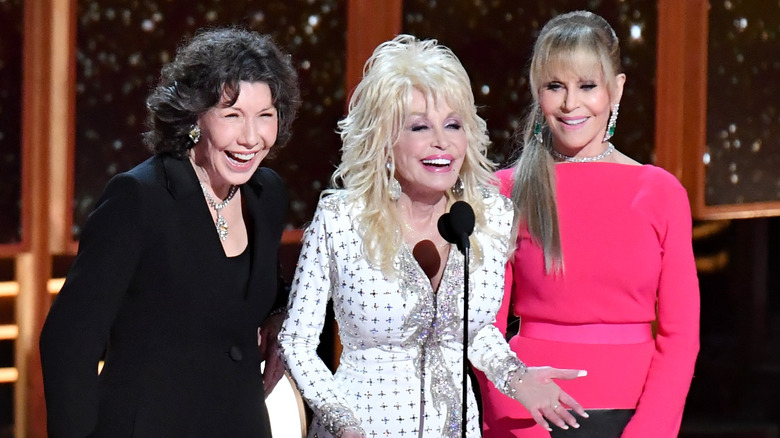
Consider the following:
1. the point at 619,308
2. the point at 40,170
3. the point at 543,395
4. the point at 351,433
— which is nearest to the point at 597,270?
the point at 619,308

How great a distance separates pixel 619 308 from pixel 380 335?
23.3 inches

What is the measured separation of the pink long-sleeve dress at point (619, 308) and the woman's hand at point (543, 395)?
8.7 inches

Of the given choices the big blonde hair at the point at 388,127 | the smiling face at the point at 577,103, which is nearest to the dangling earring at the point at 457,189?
the big blonde hair at the point at 388,127

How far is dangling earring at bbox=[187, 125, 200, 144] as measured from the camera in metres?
2.05

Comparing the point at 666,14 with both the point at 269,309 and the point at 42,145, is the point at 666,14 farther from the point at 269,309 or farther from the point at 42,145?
the point at 269,309

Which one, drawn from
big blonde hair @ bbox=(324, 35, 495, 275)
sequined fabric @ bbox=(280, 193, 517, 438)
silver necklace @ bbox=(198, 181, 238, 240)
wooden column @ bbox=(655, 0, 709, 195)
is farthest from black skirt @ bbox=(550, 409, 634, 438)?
wooden column @ bbox=(655, 0, 709, 195)

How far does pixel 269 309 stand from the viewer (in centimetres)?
218

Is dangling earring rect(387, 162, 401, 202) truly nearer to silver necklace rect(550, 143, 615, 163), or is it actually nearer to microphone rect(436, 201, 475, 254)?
microphone rect(436, 201, 475, 254)

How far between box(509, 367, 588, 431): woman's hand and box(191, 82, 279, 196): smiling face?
69 cm

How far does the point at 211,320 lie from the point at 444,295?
18.6 inches

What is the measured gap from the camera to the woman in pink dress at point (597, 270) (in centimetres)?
229

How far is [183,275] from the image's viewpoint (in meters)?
1.96

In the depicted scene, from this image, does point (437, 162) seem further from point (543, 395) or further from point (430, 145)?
point (543, 395)

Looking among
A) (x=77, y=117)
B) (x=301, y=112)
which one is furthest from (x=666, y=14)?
(x=77, y=117)
